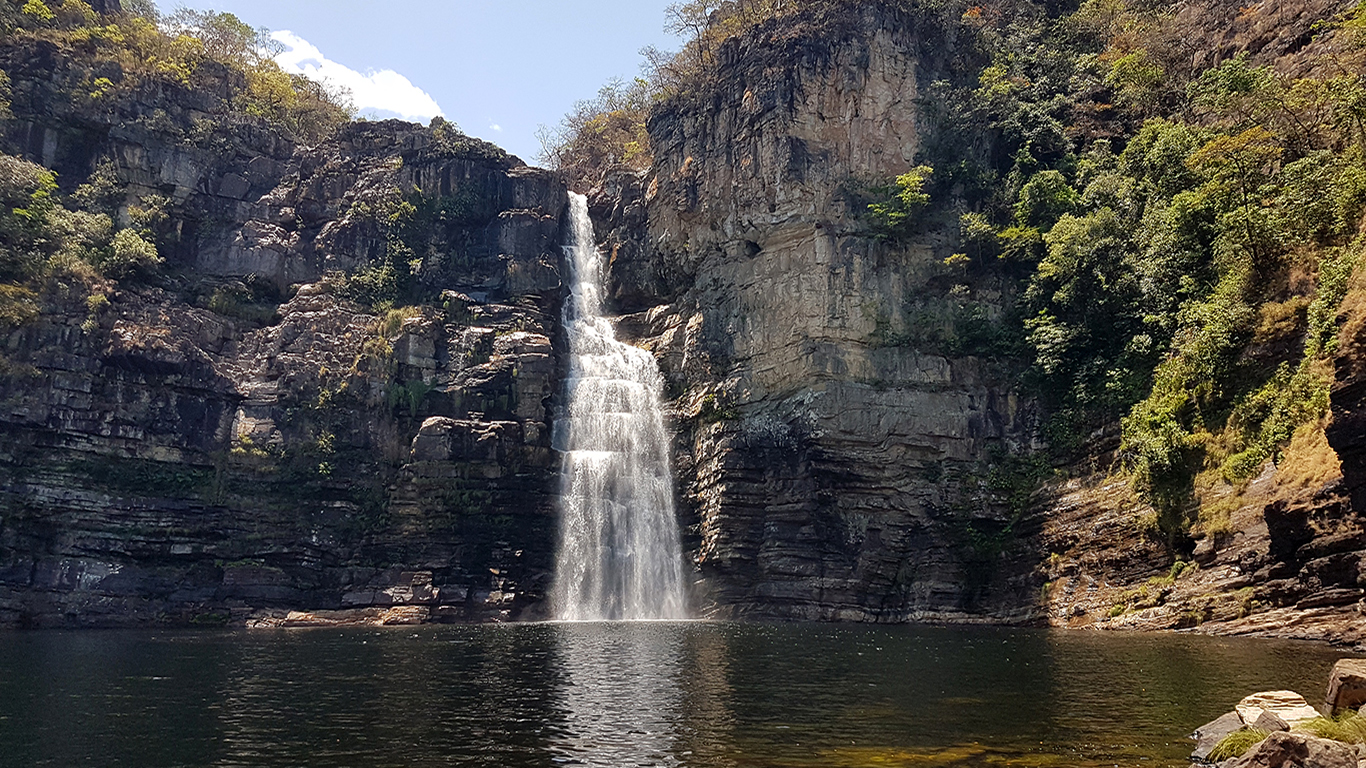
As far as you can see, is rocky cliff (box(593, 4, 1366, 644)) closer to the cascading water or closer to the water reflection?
the cascading water

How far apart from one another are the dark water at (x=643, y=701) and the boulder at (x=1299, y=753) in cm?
213

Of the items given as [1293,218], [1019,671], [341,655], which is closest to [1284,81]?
[1293,218]

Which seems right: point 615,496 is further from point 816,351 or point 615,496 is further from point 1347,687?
point 1347,687

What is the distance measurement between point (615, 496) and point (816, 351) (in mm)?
13008

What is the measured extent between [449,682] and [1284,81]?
39636mm

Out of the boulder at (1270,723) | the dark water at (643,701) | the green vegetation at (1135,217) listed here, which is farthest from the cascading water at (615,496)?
the boulder at (1270,723)

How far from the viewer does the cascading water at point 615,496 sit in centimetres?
4481

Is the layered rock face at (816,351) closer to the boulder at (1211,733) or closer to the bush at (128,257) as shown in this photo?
the boulder at (1211,733)

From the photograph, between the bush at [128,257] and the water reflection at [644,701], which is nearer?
the water reflection at [644,701]

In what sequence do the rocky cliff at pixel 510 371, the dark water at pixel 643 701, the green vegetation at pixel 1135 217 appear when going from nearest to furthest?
the dark water at pixel 643 701, the green vegetation at pixel 1135 217, the rocky cliff at pixel 510 371

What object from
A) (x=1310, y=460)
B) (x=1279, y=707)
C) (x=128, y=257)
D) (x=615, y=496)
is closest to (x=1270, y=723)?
(x=1279, y=707)

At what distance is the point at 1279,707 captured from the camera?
1222 centimetres

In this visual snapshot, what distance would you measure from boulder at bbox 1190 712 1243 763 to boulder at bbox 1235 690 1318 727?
185 millimetres

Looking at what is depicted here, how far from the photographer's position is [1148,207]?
38.9m
